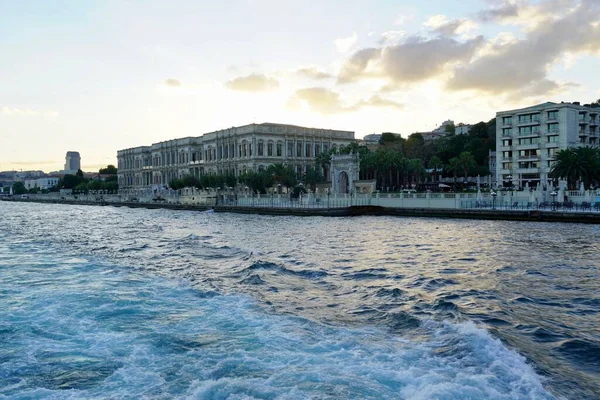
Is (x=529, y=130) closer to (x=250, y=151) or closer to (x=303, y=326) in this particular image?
(x=250, y=151)

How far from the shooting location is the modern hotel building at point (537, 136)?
73000 mm

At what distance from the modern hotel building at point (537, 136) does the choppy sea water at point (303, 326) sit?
57.8 metres

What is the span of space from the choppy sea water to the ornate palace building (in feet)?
216

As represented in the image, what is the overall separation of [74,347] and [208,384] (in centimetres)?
343

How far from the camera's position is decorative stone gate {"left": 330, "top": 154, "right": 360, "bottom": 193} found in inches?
2539

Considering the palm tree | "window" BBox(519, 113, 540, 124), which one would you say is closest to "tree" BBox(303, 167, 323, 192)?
the palm tree

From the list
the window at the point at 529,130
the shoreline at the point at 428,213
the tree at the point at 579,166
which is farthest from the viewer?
the window at the point at 529,130

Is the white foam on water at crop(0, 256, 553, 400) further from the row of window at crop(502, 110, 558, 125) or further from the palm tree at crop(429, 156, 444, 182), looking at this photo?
the palm tree at crop(429, 156, 444, 182)

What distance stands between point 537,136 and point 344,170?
1241 inches

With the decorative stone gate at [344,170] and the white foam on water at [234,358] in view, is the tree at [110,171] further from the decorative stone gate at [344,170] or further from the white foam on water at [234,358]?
the white foam on water at [234,358]

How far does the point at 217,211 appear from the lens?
230 feet

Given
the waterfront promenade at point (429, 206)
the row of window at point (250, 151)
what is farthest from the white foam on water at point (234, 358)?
the row of window at point (250, 151)

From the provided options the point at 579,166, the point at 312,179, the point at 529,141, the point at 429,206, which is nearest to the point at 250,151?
the point at 312,179

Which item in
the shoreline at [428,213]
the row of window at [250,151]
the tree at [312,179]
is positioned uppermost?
the row of window at [250,151]
